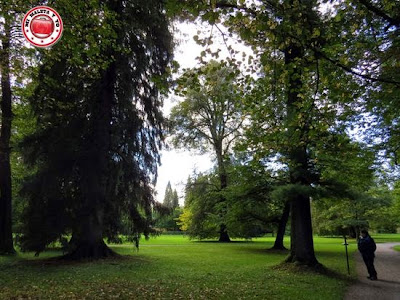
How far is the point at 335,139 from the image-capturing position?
8172mm

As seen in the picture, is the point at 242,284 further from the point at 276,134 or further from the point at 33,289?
the point at 33,289

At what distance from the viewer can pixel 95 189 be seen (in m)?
13.2

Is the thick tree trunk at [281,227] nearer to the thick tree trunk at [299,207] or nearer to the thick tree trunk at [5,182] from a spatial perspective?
the thick tree trunk at [299,207]

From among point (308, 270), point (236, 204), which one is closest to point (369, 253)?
point (308, 270)

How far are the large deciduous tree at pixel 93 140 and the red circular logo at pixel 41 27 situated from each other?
18.4 ft

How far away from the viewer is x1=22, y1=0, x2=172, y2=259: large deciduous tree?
42.4 feet

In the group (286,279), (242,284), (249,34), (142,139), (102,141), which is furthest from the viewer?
(142,139)

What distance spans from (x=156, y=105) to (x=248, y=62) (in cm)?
900

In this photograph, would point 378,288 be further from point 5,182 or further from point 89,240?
point 5,182

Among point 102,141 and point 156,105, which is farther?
point 156,105

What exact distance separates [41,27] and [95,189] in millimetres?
8127

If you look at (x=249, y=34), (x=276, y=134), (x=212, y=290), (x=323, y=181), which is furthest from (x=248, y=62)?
(x=323, y=181)

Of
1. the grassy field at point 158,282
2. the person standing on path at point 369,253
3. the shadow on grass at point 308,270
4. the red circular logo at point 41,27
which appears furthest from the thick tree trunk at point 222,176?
the red circular logo at point 41,27

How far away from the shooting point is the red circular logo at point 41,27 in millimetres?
6082
